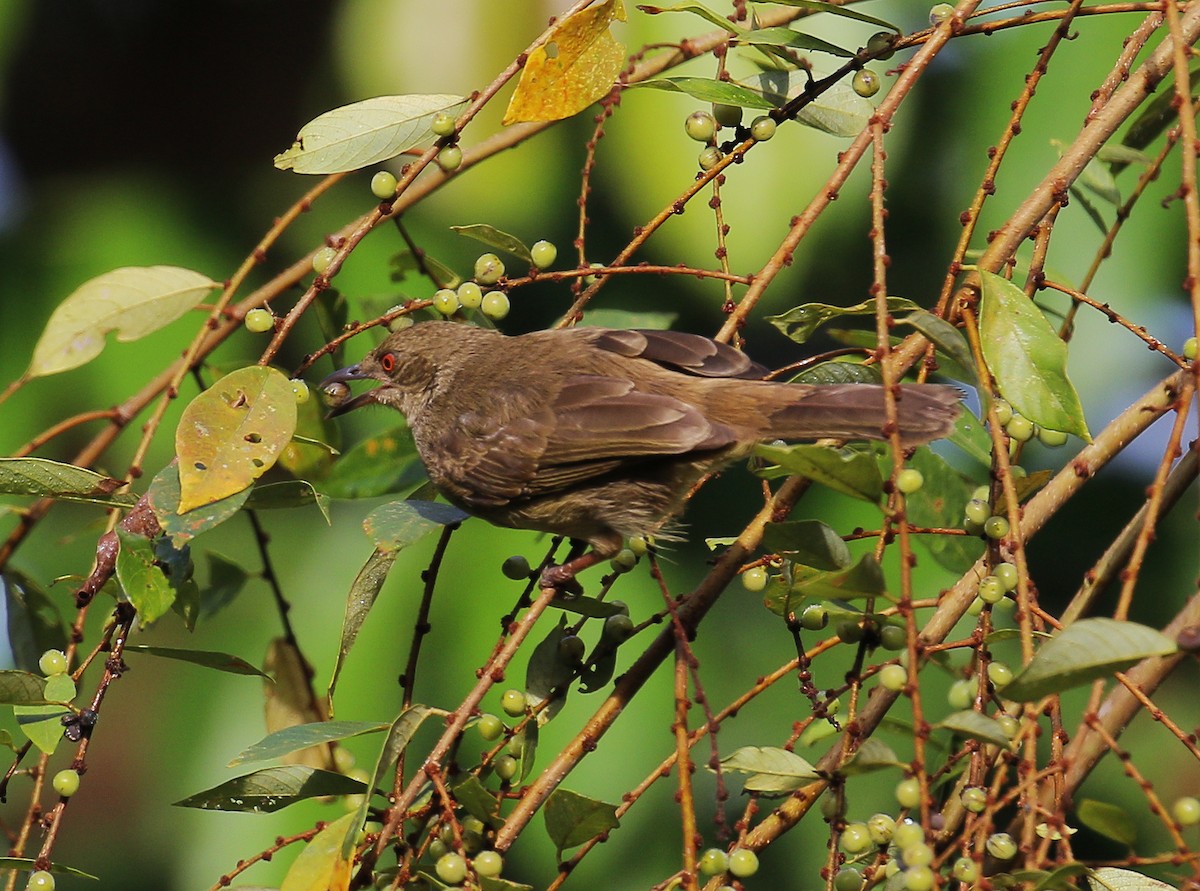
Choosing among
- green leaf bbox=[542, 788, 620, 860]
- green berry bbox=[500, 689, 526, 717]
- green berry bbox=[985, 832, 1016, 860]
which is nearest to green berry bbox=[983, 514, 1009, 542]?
green berry bbox=[985, 832, 1016, 860]

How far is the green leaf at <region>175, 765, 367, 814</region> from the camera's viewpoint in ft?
6.51

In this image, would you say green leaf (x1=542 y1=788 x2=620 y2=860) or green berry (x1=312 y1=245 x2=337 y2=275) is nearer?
green leaf (x1=542 y1=788 x2=620 y2=860)

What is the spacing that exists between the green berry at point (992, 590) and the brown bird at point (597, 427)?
771 mm

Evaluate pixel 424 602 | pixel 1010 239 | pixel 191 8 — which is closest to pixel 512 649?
pixel 424 602

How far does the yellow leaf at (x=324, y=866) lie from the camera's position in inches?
72.2

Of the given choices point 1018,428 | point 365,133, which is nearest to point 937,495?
point 1018,428

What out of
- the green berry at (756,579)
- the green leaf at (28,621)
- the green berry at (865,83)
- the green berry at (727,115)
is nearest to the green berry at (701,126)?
the green berry at (727,115)

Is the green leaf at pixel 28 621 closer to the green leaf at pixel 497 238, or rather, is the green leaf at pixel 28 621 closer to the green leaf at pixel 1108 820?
the green leaf at pixel 497 238

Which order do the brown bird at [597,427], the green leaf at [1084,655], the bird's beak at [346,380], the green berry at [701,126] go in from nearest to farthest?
the green leaf at [1084,655] < the green berry at [701,126] < the brown bird at [597,427] < the bird's beak at [346,380]

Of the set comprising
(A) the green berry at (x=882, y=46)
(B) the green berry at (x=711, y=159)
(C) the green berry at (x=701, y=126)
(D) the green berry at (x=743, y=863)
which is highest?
(A) the green berry at (x=882, y=46)

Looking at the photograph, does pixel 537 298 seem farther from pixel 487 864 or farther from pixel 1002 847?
pixel 1002 847

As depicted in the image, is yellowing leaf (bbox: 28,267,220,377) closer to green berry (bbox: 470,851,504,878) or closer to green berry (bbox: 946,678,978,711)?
green berry (bbox: 470,851,504,878)

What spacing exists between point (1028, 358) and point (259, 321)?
138 cm

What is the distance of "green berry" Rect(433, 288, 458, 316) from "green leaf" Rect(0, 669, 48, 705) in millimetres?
953
